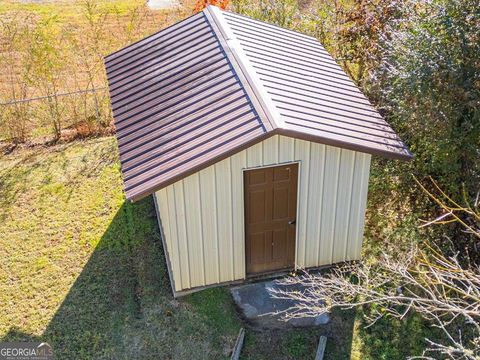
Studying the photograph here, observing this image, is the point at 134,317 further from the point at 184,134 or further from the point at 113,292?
the point at 184,134

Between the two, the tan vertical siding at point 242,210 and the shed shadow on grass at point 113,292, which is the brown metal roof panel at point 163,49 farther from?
the tan vertical siding at point 242,210

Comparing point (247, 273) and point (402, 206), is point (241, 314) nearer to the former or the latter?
point (247, 273)

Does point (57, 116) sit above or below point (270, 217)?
below

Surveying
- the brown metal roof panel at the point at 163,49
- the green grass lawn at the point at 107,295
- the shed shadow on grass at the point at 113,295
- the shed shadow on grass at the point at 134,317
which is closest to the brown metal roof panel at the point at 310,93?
the brown metal roof panel at the point at 163,49

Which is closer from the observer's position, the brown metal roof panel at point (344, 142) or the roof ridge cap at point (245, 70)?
the brown metal roof panel at point (344, 142)

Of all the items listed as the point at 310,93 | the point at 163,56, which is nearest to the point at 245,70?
the point at 310,93

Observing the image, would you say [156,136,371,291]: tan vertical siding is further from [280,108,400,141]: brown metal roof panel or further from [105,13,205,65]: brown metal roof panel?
[105,13,205,65]: brown metal roof panel

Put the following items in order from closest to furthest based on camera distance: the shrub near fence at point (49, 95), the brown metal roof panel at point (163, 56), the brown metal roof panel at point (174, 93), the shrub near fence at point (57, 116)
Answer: the brown metal roof panel at point (174, 93)
the brown metal roof panel at point (163, 56)
the shrub near fence at point (49, 95)
the shrub near fence at point (57, 116)
